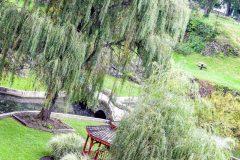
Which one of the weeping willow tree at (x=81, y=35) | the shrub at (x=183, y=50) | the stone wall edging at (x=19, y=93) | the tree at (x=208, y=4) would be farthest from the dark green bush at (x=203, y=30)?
the weeping willow tree at (x=81, y=35)

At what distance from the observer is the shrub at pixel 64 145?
858 inches

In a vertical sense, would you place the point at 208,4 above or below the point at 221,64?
above

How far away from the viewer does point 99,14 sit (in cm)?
2272

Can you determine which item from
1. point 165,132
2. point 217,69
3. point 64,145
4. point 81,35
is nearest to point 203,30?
point 217,69

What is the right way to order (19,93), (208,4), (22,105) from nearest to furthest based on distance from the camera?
(22,105), (19,93), (208,4)

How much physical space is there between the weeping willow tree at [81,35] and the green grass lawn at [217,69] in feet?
72.9

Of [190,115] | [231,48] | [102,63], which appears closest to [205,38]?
[231,48]

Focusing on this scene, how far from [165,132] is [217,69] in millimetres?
38357

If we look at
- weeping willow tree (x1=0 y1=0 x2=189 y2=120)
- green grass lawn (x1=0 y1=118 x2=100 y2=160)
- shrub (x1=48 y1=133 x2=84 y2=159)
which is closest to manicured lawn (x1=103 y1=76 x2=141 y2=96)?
weeping willow tree (x1=0 y1=0 x2=189 y2=120)

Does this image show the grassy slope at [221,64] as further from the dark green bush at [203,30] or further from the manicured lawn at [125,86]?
the manicured lawn at [125,86]

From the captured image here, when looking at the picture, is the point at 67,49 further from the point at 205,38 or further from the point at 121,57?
the point at 205,38

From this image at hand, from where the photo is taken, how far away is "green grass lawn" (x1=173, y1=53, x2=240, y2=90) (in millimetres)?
47156

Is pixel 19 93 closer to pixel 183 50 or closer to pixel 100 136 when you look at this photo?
pixel 100 136

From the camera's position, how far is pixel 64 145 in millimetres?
21953
